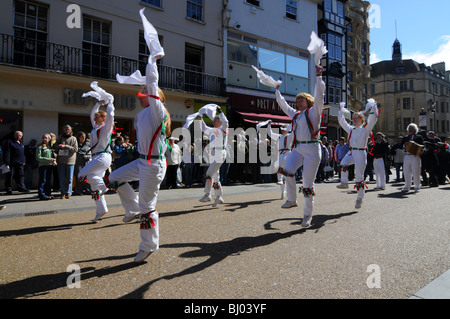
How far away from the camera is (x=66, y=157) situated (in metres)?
9.12

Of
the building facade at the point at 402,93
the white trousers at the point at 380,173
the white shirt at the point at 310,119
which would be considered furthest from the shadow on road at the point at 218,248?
the building facade at the point at 402,93

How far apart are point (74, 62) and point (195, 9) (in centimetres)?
763

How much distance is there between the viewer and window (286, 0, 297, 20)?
74.2 feet

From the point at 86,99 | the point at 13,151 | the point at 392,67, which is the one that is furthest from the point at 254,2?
the point at 392,67

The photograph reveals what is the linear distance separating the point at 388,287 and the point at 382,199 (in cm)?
646

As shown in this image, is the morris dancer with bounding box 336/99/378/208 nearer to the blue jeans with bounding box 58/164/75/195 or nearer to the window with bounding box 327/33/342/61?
the blue jeans with bounding box 58/164/75/195

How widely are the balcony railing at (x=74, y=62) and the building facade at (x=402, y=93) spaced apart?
6310 cm

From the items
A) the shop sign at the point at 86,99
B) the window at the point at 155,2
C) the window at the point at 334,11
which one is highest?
the window at the point at 334,11

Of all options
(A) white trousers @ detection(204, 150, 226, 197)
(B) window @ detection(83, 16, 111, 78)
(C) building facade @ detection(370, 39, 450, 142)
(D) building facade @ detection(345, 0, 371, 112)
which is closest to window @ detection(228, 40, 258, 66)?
(B) window @ detection(83, 16, 111, 78)

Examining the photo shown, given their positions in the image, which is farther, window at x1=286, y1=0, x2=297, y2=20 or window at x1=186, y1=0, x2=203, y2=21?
window at x1=286, y1=0, x2=297, y2=20

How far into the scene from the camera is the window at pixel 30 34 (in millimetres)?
12484

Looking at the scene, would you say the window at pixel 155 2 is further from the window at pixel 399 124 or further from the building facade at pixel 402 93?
the window at pixel 399 124

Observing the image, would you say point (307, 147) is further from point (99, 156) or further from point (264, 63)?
point (264, 63)

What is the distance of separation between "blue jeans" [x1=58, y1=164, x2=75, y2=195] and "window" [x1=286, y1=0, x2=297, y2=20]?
19001 mm
